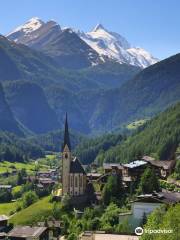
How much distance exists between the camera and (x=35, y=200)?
14125 centimetres

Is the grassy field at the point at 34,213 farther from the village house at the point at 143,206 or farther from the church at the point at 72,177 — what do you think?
the village house at the point at 143,206

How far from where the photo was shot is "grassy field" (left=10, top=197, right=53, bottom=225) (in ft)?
395

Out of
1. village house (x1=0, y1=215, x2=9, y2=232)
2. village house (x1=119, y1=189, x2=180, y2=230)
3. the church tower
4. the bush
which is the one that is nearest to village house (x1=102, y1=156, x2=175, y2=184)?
the church tower

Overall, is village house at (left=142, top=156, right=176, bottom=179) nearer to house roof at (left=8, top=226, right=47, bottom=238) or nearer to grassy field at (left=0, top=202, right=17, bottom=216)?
grassy field at (left=0, top=202, right=17, bottom=216)

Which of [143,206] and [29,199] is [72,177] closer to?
[29,199]

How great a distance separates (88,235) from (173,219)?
1064 inches

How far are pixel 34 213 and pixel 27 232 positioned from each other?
16.0 meters

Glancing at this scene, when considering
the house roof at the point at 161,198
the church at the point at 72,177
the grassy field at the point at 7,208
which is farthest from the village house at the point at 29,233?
the grassy field at the point at 7,208

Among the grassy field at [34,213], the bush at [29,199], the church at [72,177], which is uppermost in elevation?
the church at [72,177]

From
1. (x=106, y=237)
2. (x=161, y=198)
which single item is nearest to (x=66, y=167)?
(x=161, y=198)

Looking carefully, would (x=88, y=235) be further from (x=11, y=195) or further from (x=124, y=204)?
(x=11, y=195)

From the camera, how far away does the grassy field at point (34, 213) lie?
4740 inches

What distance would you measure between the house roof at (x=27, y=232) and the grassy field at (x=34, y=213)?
9813 mm

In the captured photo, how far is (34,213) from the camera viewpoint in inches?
4852
